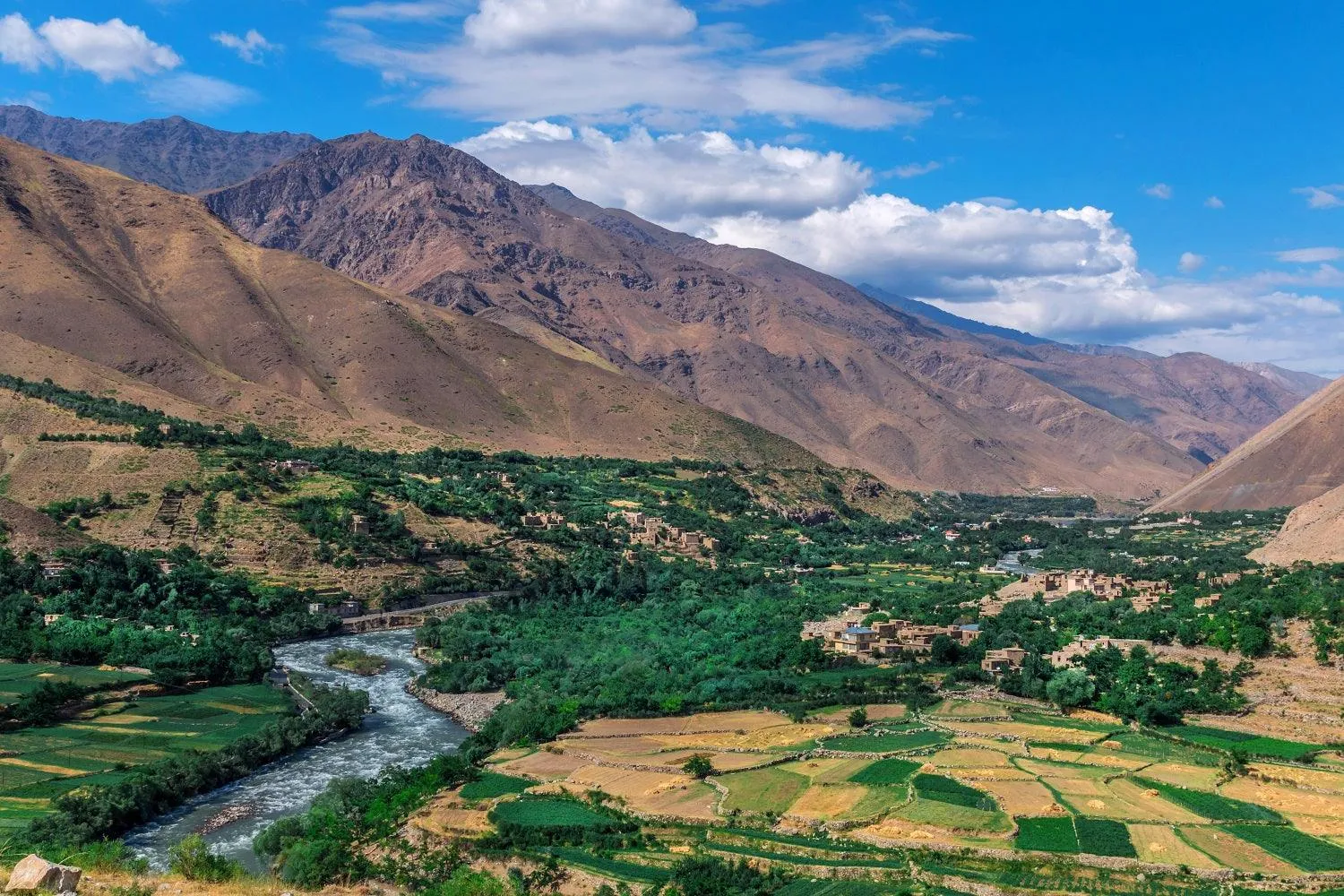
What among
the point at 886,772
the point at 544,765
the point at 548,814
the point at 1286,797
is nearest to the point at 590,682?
the point at 544,765

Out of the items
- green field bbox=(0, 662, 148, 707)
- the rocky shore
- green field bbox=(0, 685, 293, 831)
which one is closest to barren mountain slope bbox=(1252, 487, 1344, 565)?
the rocky shore

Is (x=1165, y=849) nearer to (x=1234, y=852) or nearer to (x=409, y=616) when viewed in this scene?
(x=1234, y=852)

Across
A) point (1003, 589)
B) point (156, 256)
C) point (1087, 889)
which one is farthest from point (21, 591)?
point (156, 256)

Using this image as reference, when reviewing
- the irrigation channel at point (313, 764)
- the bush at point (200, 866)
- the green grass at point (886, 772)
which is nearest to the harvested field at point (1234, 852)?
the green grass at point (886, 772)

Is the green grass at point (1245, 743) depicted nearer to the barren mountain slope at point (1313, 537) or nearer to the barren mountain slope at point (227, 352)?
the barren mountain slope at point (1313, 537)

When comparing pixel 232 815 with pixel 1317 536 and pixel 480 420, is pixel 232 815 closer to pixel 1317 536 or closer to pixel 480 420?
pixel 1317 536
